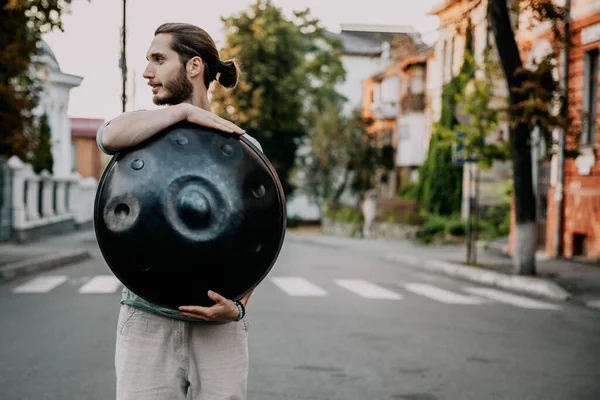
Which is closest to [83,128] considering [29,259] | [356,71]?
[356,71]

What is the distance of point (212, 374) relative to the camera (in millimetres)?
2838

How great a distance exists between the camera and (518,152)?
50.5 ft

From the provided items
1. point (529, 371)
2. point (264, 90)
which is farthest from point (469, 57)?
point (264, 90)

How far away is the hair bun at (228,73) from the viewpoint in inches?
116

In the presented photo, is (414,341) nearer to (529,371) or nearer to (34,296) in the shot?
(529,371)

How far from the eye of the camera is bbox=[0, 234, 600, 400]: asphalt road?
6.26 metres

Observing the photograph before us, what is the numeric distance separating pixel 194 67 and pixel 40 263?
14227 millimetres

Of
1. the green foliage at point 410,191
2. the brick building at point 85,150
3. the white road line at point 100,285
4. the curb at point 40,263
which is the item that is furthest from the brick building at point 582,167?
the brick building at point 85,150

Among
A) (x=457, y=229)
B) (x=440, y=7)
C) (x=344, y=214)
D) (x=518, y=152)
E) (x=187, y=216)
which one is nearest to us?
(x=187, y=216)

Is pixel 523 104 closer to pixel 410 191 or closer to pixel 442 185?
pixel 442 185

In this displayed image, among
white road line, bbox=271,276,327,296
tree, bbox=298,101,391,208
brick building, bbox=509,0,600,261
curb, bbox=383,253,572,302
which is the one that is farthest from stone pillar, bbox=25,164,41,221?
tree, bbox=298,101,391,208

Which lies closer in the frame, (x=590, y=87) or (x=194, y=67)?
(x=194, y=67)

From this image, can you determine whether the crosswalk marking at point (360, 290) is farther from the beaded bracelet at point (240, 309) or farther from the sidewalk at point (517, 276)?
the beaded bracelet at point (240, 309)

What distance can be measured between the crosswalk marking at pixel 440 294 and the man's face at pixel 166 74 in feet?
31.2
